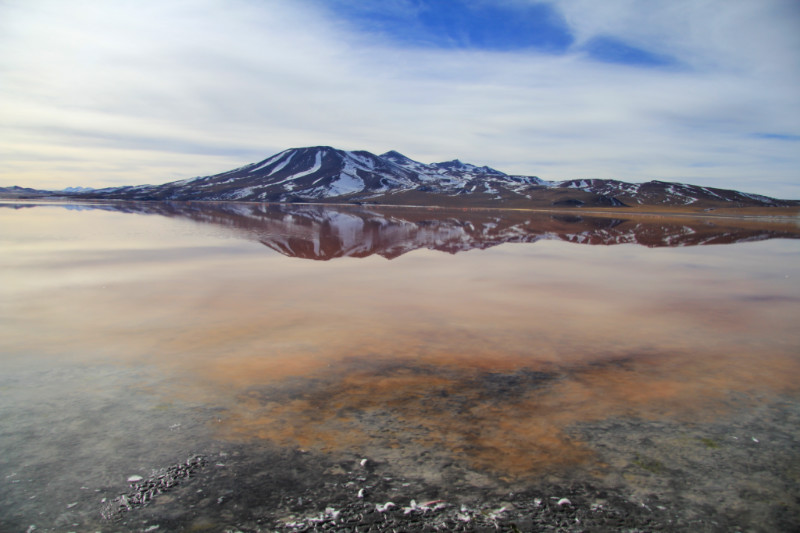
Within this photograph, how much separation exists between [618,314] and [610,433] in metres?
8.00

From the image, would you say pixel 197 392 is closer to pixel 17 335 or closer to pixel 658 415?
pixel 17 335

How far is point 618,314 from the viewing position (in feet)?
46.4

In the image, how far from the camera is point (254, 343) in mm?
10766

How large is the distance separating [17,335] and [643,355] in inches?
554

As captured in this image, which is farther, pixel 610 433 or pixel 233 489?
pixel 610 433

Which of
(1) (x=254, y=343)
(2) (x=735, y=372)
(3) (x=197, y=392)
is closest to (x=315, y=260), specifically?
(1) (x=254, y=343)

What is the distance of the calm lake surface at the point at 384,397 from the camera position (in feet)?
18.4

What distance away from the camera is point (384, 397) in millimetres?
8055

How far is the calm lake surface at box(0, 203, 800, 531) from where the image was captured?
5.61 metres

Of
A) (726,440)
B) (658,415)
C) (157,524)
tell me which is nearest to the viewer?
(157,524)

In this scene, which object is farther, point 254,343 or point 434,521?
point 254,343

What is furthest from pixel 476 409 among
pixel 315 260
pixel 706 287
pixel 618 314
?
pixel 315 260

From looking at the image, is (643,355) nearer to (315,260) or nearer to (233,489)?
(233,489)

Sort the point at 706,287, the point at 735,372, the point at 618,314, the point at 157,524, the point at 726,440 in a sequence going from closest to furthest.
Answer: the point at 157,524 → the point at 726,440 → the point at 735,372 → the point at 618,314 → the point at 706,287
